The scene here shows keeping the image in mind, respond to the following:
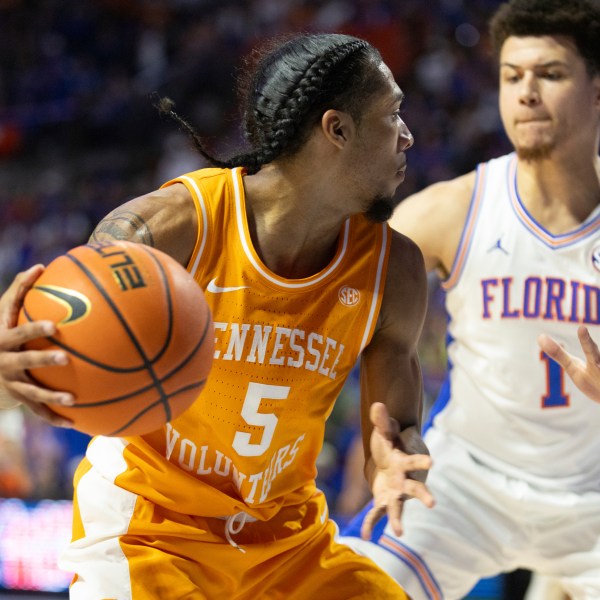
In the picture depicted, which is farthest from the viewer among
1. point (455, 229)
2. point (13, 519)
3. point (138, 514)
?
point (13, 519)

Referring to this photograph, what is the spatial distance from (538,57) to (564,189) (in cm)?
45

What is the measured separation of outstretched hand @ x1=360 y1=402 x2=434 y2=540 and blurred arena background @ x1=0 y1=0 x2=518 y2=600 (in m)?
5.29

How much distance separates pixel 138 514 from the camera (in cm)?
246

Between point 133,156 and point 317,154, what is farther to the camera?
point 133,156

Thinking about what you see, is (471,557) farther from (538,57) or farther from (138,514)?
(538,57)

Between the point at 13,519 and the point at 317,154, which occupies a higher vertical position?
the point at 317,154

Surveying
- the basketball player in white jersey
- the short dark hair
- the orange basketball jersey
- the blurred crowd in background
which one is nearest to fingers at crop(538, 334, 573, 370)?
the orange basketball jersey

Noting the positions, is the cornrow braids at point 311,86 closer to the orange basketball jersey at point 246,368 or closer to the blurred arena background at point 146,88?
the orange basketball jersey at point 246,368

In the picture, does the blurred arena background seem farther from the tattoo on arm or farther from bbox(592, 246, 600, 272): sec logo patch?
the tattoo on arm

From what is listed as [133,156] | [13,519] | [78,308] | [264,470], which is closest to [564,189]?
[264,470]

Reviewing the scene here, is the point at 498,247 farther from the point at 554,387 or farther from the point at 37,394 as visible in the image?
the point at 37,394

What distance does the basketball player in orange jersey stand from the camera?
2432 millimetres

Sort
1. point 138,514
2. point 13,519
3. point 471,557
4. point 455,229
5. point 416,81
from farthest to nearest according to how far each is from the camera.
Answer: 1. point 416,81
2. point 13,519
3. point 455,229
4. point 471,557
5. point 138,514

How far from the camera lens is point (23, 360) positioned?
1.88 m
